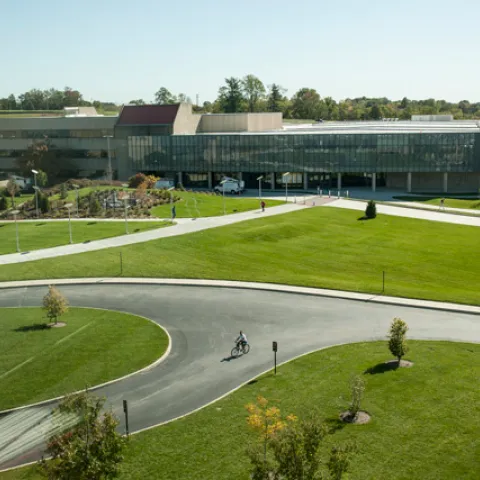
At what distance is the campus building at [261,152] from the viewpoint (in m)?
85.6

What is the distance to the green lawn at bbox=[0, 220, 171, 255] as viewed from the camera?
53.4m

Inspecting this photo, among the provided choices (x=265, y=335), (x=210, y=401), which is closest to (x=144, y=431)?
(x=210, y=401)

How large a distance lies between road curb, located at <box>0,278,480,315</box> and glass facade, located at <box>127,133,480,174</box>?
4883 cm

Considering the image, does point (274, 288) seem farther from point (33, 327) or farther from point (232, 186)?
point (232, 186)

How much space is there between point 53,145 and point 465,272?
78.7 m

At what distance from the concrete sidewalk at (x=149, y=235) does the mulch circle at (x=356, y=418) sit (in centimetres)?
3181

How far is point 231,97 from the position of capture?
169875 millimetres

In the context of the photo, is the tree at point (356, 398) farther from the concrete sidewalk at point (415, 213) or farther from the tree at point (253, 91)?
the tree at point (253, 91)

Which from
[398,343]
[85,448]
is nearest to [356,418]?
[398,343]

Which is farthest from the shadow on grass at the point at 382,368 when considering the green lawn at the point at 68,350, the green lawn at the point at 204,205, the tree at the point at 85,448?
the green lawn at the point at 204,205

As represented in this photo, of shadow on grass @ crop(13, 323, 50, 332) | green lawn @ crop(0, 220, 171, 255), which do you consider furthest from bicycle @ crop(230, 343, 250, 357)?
green lawn @ crop(0, 220, 171, 255)

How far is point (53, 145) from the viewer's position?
350 feet

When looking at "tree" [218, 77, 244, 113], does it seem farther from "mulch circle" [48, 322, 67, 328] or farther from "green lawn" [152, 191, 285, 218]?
"mulch circle" [48, 322, 67, 328]

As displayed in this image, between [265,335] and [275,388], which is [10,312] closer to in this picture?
[265,335]
